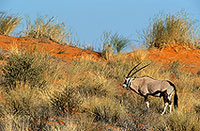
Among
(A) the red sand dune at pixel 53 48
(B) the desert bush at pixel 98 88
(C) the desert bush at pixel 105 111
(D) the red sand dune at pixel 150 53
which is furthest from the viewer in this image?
(D) the red sand dune at pixel 150 53

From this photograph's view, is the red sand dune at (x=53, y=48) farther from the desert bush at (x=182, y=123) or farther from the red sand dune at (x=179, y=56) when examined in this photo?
the desert bush at (x=182, y=123)

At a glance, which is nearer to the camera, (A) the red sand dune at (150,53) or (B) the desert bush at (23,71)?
(B) the desert bush at (23,71)

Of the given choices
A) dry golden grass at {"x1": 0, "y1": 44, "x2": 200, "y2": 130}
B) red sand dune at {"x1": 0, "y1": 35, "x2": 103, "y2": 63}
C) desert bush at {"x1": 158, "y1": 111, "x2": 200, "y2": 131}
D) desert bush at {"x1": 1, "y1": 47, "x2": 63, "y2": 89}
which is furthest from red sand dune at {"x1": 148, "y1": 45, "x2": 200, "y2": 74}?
desert bush at {"x1": 158, "y1": 111, "x2": 200, "y2": 131}

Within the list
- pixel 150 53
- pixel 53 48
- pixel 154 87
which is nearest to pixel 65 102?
pixel 154 87

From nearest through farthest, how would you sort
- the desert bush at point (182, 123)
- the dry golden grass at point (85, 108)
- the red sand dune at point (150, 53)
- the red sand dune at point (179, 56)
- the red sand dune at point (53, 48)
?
1. the desert bush at point (182, 123)
2. the dry golden grass at point (85, 108)
3. the red sand dune at point (53, 48)
4. the red sand dune at point (150, 53)
5. the red sand dune at point (179, 56)

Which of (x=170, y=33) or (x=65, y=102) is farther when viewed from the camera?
(x=170, y=33)

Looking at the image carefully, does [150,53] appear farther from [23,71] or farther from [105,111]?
[105,111]

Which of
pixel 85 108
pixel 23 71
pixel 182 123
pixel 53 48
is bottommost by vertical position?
pixel 85 108

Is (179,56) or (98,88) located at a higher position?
(179,56)

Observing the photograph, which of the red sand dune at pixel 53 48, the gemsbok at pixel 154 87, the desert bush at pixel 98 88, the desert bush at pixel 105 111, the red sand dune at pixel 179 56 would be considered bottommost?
the desert bush at pixel 105 111

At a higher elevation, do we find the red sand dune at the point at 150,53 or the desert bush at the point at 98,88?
the red sand dune at the point at 150,53

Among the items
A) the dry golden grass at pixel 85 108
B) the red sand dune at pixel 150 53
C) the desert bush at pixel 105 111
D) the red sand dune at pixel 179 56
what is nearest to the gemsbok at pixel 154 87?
the dry golden grass at pixel 85 108

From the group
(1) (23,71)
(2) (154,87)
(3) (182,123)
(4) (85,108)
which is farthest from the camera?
(1) (23,71)

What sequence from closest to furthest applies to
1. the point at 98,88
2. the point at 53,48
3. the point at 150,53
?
the point at 98,88, the point at 53,48, the point at 150,53
